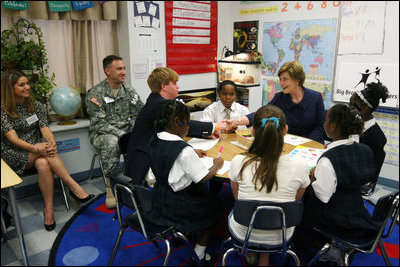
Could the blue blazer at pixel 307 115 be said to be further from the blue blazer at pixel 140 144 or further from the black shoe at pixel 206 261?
the black shoe at pixel 206 261

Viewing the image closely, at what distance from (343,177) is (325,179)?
0.10 meters

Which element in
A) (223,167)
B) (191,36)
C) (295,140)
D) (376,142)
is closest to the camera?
(223,167)

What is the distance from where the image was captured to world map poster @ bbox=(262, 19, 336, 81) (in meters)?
3.76

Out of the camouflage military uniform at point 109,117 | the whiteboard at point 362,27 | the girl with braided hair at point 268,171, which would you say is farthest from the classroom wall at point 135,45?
the girl with braided hair at point 268,171

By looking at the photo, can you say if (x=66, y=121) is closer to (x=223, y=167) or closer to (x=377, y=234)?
(x=223, y=167)

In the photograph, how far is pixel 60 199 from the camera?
3.23 meters

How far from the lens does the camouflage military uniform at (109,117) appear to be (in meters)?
3.14

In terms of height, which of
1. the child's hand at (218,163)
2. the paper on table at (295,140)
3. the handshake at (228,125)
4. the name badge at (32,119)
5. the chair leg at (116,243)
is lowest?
the chair leg at (116,243)

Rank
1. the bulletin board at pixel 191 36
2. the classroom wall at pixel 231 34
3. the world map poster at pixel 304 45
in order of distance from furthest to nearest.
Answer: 1. the bulletin board at pixel 191 36
2. the world map poster at pixel 304 45
3. the classroom wall at pixel 231 34

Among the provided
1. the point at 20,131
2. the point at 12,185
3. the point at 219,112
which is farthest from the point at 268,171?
the point at 20,131

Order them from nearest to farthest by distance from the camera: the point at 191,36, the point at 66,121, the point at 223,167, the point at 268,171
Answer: the point at 268,171
the point at 223,167
the point at 66,121
the point at 191,36

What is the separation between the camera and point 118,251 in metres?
2.38

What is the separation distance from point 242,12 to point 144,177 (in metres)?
3.10

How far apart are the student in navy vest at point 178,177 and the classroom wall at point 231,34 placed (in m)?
2.15
